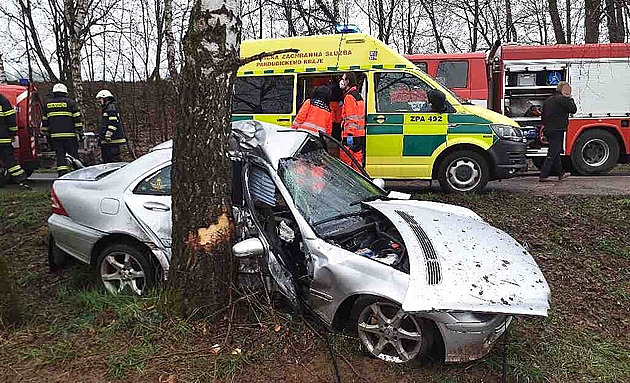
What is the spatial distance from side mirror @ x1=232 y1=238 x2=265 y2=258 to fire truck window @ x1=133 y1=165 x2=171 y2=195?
49.7 inches

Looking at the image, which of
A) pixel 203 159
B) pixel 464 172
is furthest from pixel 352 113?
pixel 203 159

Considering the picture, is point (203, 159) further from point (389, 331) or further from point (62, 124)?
point (62, 124)

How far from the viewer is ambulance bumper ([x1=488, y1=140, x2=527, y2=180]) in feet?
28.3

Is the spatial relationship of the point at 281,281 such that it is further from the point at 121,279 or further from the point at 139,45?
the point at 139,45

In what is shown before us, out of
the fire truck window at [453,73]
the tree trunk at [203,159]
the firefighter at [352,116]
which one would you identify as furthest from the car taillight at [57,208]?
the fire truck window at [453,73]

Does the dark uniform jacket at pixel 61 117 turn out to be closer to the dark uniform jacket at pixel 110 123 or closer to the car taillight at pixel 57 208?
the dark uniform jacket at pixel 110 123

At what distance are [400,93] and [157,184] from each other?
4797 millimetres

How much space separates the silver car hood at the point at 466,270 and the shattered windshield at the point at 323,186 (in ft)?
1.31

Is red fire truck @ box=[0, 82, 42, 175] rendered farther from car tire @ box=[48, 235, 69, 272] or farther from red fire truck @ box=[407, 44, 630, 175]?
red fire truck @ box=[407, 44, 630, 175]

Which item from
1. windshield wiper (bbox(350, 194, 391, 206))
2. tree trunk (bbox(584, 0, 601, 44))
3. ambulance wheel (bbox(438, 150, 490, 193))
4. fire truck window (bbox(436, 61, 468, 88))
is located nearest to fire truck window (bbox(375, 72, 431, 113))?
ambulance wheel (bbox(438, 150, 490, 193))

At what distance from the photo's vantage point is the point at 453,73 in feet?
42.1

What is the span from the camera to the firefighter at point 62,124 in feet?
33.2

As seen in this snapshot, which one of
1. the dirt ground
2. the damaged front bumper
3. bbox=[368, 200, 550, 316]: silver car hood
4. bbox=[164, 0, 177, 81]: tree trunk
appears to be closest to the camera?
bbox=[368, 200, 550, 316]: silver car hood

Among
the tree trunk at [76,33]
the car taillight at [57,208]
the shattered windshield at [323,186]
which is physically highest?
the tree trunk at [76,33]
